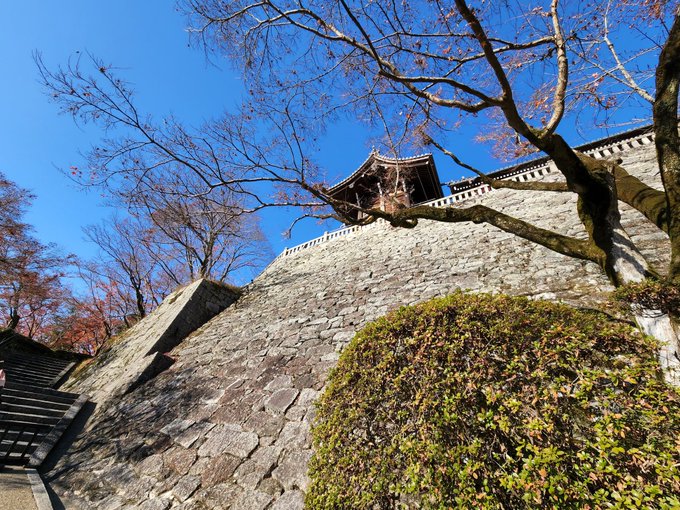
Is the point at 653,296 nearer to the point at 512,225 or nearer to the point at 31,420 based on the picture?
the point at 512,225

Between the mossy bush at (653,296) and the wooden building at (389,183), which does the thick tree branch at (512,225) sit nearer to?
the mossy bush at (653,296)

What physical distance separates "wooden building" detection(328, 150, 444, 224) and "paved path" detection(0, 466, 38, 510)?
48.3ft

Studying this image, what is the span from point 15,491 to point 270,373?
342cm

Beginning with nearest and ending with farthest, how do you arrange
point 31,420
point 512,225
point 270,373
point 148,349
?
point 512,225 < point 270,373 < point 31,420 < point 148,349

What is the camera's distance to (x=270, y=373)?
4695 mm

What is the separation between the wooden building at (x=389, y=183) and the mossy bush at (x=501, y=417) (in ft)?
46.5

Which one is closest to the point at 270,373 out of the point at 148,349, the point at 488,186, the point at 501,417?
the point at 501,417

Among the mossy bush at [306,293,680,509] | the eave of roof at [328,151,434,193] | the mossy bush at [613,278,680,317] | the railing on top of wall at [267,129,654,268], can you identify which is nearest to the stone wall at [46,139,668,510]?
the railing on top of wall at [267,129,654,268]

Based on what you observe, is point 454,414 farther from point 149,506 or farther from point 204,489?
point 149,506

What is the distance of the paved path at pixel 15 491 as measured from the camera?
3.29 meters

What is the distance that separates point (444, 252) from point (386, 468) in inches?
243

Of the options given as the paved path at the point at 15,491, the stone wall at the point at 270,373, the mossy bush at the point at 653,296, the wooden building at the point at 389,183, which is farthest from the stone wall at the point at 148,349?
the wooden building at the point at 389,183

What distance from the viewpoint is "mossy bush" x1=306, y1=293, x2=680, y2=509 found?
4.67ft

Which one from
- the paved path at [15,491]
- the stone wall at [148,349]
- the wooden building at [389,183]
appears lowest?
the paved path at [15,491]
